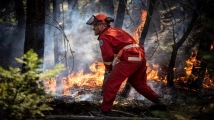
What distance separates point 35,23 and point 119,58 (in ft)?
6.34

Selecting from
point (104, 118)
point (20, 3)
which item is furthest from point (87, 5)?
point (104, 118)

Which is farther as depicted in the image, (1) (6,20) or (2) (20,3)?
(1) (6,20)

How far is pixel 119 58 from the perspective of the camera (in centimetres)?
491

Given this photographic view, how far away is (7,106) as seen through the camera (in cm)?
264

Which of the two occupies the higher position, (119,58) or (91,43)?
(91,43)

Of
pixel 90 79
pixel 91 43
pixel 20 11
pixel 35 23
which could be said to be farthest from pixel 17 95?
pixel 20 11

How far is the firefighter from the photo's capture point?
4.68 meters

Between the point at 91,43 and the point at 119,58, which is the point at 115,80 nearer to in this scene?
the point at 119,58

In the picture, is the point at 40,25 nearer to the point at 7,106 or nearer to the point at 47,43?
the point at 7,106

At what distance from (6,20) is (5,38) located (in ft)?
9.60

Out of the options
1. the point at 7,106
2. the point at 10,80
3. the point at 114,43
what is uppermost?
the point at 114,43

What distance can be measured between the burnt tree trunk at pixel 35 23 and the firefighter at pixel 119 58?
1.08 m

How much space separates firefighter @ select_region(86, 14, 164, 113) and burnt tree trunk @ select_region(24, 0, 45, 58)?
3.53 ft

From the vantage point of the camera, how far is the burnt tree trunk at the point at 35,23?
5082 millimetres
